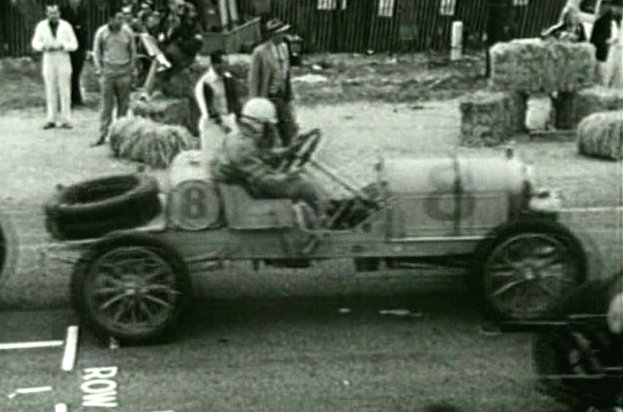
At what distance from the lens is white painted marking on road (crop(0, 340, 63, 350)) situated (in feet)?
35.0

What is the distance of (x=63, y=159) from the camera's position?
17516 mm

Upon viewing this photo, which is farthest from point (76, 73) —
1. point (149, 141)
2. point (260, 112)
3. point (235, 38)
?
point (260, 112)

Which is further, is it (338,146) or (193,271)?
(338,146)

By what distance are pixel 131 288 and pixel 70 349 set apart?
2.01ft

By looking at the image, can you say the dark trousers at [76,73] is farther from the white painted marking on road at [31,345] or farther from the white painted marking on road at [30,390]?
the white painted marking on road at [30,390]

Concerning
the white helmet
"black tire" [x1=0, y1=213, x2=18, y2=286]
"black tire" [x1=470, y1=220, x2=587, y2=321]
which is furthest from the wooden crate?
"black tire" [x1=470, y1=220, x2=587, y2=321]

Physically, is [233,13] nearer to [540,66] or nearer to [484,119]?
[540,66]

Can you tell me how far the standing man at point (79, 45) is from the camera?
20925 mm

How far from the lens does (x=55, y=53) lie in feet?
62.4

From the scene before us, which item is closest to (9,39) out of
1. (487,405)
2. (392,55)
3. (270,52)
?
(392,55)

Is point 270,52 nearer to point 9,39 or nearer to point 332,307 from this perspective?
point 332,307

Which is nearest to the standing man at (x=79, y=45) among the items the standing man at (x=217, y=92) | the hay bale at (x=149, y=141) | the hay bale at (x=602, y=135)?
the hay bale at (x=149, y=141)

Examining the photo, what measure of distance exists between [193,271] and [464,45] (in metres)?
16.6

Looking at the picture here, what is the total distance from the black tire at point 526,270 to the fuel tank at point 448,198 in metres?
0.23
